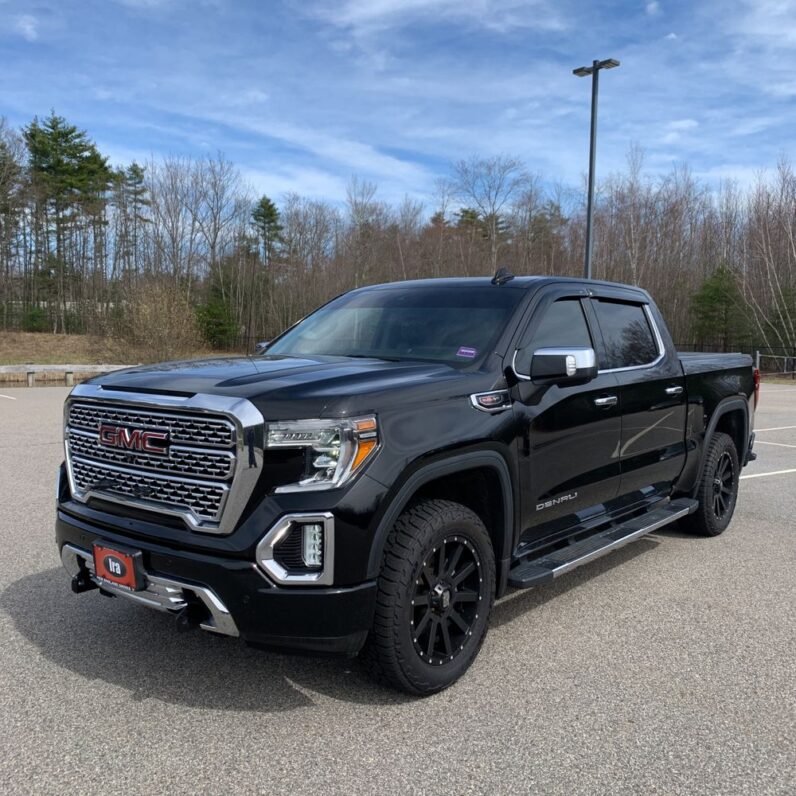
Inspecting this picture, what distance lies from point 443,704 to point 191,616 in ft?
3.75

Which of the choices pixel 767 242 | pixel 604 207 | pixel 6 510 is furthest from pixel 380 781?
pixel 604 207

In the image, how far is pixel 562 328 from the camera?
4.40 meters

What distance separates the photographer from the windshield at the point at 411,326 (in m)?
4.04

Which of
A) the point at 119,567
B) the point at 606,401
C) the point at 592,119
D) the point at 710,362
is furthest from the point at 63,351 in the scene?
the point at 119,567

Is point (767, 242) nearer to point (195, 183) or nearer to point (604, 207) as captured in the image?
point (604, 207)

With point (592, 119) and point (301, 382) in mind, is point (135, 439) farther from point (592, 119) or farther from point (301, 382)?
point (592, 119)

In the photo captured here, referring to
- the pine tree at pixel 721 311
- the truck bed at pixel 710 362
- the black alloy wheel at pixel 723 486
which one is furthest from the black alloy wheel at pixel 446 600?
the pine tree at pixel 721 311

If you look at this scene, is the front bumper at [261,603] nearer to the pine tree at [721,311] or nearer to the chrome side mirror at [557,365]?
the chrome side mirror at [557,365]

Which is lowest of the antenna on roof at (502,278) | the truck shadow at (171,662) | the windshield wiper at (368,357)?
the truck shadow at (171,662)

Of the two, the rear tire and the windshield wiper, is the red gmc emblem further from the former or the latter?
the rear tire

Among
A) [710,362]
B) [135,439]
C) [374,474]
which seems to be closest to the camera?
[374,474]

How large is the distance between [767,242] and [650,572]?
121 feet

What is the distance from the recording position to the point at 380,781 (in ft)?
8.77

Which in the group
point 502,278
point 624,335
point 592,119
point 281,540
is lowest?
point 281,540
